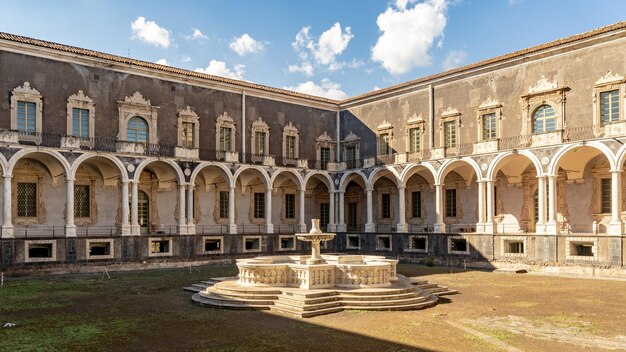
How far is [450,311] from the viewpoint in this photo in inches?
563

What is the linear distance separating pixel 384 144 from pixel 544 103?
1067 cm

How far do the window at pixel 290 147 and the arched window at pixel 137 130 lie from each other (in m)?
9.44

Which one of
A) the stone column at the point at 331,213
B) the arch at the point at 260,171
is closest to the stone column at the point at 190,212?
the arch at the point at 260,171

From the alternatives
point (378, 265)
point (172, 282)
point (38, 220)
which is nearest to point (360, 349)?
point (378, 265)

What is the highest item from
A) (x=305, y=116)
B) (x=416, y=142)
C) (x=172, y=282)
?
(x=305, y=116)

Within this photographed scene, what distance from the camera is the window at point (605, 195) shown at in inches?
1006

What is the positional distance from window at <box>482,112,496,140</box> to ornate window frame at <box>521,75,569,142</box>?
1.89 m

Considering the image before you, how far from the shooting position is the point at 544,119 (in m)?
26.0

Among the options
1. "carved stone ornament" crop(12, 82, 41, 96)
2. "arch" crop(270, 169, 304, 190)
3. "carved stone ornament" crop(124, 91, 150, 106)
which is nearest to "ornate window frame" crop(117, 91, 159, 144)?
"carved stone ornament" crop(124, 91, 150, 106)

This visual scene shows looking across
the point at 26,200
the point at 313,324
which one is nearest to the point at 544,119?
the point at 313,324

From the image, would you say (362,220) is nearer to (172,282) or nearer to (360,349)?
(172,282)

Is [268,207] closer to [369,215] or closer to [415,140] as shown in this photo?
[369,215]

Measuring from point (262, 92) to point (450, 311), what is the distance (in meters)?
22.3

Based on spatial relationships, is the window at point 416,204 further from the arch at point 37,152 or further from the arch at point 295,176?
the arch at point 37,152
